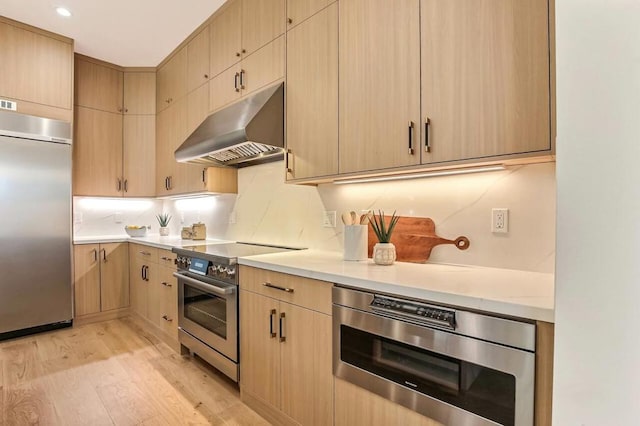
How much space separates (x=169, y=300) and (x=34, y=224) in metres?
1.54

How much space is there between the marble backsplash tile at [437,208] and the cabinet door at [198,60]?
0.96 metres

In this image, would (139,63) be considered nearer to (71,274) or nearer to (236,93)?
(236,93)

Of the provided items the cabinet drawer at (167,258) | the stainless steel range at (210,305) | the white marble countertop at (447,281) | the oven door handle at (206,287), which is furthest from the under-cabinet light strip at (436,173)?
the cabinet drawer at (167,258)

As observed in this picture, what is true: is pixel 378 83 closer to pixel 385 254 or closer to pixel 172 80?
pixel 385 254

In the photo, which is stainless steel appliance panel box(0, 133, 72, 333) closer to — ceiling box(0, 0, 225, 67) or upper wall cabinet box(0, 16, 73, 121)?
upper wall cabinet box(0, 16, 73, 121)

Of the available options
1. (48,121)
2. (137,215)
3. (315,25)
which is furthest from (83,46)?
(315,25)

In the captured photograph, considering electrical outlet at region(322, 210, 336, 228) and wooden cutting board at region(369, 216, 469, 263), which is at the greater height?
electrical outlet at region(322, 210, 336, 228)

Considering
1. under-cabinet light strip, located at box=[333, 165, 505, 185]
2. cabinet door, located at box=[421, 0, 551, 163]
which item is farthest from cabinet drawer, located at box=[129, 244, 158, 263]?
cabinet door, located at box=[421, 0, 551, 163]

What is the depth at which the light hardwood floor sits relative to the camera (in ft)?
6.19

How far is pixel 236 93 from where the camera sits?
2.64 metres

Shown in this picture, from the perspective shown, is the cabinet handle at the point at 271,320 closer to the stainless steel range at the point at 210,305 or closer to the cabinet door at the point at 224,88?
the stainless steel range at the point at 210,305

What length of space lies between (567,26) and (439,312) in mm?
877

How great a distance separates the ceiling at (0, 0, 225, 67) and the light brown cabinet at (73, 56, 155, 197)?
1.12ft

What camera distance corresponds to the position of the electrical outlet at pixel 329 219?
226 centimetres
